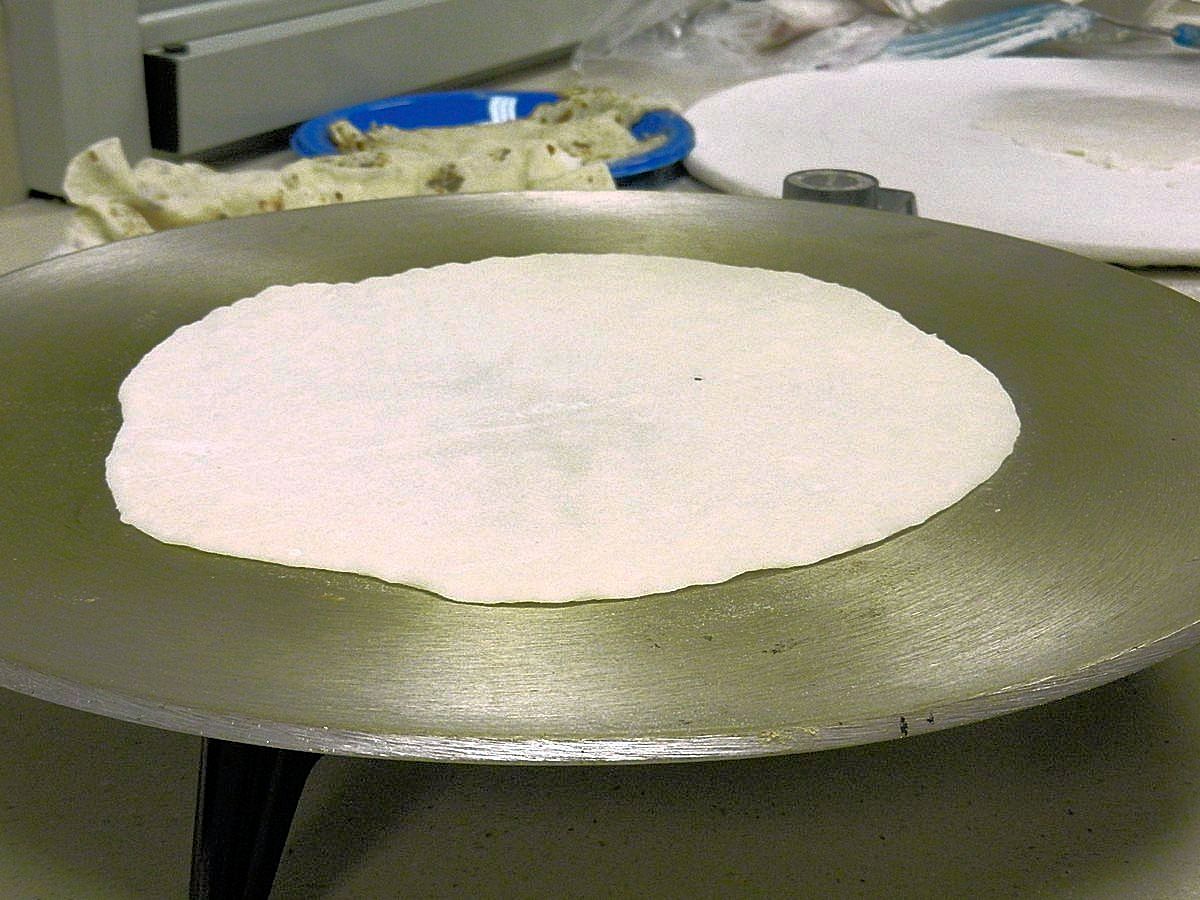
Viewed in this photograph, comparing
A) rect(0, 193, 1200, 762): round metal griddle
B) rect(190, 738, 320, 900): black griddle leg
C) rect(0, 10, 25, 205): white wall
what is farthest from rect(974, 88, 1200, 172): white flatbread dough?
rect(190, 738, 320, 900): black griddle leg

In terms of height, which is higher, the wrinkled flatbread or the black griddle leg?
the wrinkled flatbread

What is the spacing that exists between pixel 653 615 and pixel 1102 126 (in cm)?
200

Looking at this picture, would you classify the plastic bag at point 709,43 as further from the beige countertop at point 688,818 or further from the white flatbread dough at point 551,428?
the beige countertop at point 688,818

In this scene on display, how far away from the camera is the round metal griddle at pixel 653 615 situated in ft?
2.20

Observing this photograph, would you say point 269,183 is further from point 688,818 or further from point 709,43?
point 709,43

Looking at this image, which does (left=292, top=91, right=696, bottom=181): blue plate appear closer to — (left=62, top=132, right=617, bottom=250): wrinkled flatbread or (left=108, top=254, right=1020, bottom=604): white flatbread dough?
(left=62, top=132, right=617, bottom=250): wrinkled flatbread

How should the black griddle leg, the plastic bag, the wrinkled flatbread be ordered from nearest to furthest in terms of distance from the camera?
the black griddle leg
the wrinkled flatbread
the plastic bag

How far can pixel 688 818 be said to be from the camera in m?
0.96

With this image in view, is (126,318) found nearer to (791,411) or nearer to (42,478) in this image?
(42,478)

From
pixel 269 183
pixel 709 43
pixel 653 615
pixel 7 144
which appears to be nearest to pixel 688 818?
pixel 653 615

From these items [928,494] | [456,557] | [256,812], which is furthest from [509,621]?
[928,494]

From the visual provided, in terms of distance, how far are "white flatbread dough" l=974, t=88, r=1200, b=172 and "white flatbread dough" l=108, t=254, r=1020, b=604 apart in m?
1.20

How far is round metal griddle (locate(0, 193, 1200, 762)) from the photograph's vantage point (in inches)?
26.4

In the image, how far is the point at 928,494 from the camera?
929 mm
